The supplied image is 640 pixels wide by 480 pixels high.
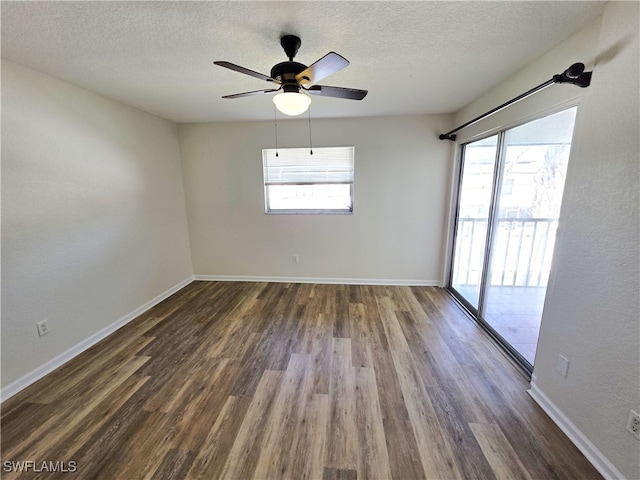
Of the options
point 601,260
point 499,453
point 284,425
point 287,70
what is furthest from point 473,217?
point 284,425

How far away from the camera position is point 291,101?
159 cm

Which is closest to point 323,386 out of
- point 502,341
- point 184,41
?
point 502,341

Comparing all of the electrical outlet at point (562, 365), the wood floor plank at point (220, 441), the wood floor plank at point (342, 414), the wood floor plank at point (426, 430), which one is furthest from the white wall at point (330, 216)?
the wood floor plank at point (220, 441)

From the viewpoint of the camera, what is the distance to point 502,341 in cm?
238

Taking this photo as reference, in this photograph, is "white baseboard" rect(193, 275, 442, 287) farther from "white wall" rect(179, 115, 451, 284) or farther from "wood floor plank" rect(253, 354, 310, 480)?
"wood floor plank" rect(253, 354, 310, 480)

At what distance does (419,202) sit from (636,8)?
249 cm

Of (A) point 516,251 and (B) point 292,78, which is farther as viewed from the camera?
(A) point 516,251

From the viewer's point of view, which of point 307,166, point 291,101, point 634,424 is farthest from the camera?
point 307,166

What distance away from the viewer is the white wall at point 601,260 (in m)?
1.22

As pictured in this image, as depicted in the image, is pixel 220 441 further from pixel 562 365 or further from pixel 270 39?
pixel 270 39

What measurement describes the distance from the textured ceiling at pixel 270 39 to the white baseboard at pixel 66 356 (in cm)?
232

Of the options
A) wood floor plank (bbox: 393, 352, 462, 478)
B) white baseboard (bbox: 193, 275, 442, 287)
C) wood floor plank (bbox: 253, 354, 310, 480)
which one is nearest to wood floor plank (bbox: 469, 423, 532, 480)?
wood floor plank (bbox: 393, 352, 462, 478)

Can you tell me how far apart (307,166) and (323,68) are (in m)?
2.31

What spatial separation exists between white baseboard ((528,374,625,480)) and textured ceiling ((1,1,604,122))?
221cm
